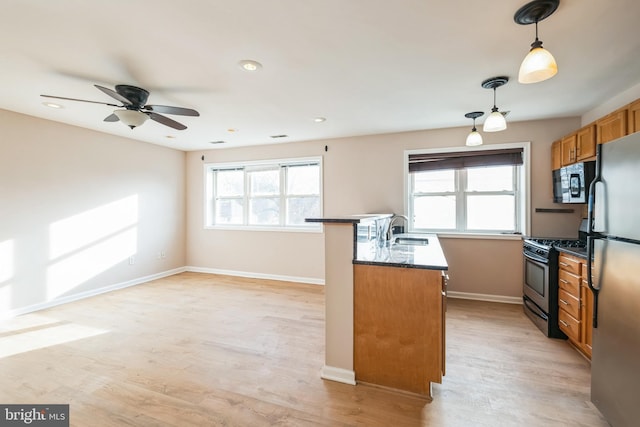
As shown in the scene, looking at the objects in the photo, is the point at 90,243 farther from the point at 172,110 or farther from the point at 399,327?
the point at 399,327

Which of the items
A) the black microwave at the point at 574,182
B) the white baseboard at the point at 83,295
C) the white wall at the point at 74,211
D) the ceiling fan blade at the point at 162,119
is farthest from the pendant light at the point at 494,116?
the white baseboard at the point at 83,295

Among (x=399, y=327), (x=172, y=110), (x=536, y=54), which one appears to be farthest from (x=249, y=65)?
(x=399, y=327)

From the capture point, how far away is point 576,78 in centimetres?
257

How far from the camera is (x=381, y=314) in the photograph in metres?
2.09

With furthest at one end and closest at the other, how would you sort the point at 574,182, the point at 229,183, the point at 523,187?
1. the point at 229,183
2. the point at 523,187
3. the point at 574,182

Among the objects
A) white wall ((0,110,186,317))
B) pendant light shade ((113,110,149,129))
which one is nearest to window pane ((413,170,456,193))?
pendant light shade ((113,110,149,129))

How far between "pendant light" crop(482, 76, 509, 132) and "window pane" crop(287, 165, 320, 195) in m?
2.92

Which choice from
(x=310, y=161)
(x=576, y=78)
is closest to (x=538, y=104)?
(x=576, y=78)

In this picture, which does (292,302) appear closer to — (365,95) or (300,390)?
(300,390)

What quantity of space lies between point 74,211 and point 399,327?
4.83m

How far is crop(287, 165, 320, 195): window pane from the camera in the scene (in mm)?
5055

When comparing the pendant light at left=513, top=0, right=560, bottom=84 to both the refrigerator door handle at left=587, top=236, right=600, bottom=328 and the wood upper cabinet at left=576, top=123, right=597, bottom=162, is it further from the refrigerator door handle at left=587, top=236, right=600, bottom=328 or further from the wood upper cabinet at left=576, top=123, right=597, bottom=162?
the wood upper cabinet at left=576, top=123, right=597, bottom=162

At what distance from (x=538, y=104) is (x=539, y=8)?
6.69 ft

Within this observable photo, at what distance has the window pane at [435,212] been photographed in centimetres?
436
